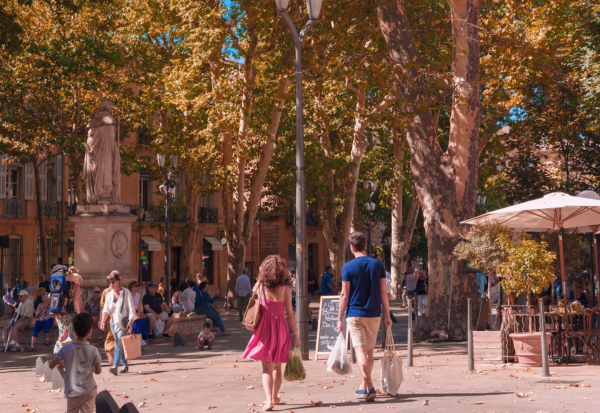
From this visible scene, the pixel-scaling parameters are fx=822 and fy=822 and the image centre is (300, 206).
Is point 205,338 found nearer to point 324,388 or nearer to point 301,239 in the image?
point 301,239

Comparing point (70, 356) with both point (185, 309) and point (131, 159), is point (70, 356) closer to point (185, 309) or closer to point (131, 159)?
point (185, 309)

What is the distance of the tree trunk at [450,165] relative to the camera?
16406 mm

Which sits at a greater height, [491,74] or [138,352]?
[491,74]

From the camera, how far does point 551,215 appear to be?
1531 cm

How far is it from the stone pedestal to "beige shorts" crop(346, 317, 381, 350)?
10.3 m

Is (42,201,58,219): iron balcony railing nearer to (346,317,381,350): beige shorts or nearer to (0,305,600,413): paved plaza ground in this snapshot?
(0,305,600,413): paved plaza ground

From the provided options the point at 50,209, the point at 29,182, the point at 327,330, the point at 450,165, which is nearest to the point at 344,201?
the point at 50,209

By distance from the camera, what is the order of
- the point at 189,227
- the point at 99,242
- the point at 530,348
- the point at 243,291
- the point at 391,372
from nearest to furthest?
the point at 391,372 → the point at 530,348 → the point at 99,242 → the point at 243,291 → the point at 189,227

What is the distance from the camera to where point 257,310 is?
8680 mm

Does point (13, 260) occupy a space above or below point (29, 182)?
below

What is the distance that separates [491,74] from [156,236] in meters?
31.9

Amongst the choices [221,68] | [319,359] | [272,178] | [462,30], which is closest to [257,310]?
[319,359]

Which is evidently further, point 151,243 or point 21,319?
point 151,243

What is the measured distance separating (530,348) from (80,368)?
759 cm
